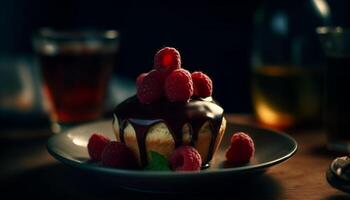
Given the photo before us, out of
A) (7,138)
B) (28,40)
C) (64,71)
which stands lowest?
(28,40)

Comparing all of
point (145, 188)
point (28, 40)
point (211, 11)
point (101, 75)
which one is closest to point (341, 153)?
point (145, 188)

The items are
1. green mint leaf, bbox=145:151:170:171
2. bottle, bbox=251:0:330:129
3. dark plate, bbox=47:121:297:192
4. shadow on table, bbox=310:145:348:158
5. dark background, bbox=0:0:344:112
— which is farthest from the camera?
dark background, bbox=0:0:344:112

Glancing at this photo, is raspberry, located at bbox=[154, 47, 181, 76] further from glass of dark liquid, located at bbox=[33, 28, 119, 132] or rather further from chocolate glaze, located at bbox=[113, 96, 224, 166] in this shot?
glass of dark liquid, located at bbox=[33, 28, 119, 132]

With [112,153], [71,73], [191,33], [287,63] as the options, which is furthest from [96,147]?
[191,33]

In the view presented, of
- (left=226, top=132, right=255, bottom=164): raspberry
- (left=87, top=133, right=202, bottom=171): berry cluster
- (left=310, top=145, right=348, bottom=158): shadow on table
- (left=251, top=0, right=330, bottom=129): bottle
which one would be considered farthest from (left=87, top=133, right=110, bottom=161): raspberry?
(left=251, top=0, right=330, bottom=129): bottle

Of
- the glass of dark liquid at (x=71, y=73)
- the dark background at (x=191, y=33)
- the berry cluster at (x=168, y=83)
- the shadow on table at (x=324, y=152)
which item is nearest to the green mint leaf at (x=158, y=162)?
the berry cluster at (x=168, y=83)

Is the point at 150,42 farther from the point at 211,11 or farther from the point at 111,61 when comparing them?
the point at 111,61
